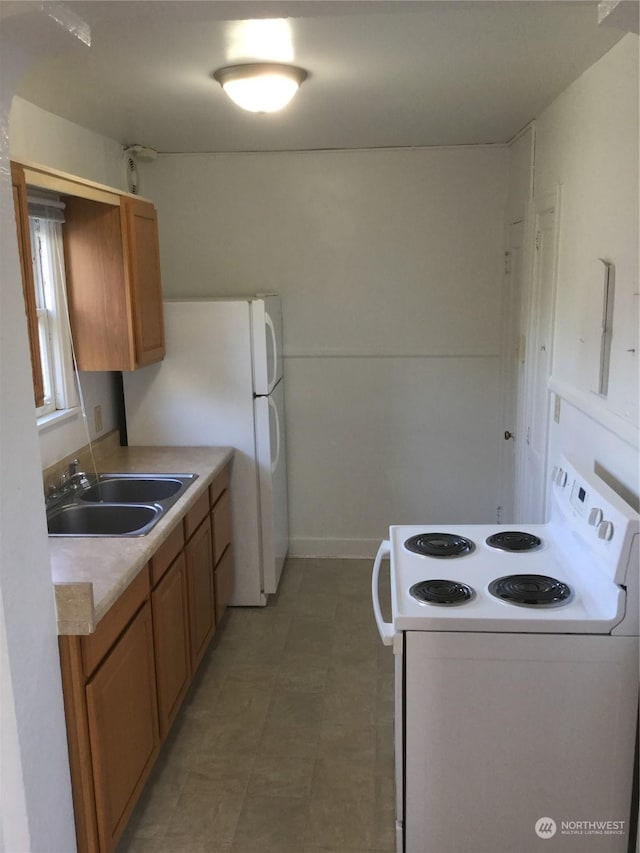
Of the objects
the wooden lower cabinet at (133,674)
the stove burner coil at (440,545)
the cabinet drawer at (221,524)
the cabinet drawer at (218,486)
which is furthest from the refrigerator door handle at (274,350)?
the stove burner coil at (440,545)

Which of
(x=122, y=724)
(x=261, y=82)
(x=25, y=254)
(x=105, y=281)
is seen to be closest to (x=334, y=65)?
(x=261, y=82)

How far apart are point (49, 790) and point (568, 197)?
8.47 ft

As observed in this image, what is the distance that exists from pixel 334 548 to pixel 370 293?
1553 millimetres

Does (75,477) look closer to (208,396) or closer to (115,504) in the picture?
(115,504)

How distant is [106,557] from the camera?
224 centimetres

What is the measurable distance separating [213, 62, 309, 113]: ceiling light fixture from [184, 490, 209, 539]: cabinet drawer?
154cm

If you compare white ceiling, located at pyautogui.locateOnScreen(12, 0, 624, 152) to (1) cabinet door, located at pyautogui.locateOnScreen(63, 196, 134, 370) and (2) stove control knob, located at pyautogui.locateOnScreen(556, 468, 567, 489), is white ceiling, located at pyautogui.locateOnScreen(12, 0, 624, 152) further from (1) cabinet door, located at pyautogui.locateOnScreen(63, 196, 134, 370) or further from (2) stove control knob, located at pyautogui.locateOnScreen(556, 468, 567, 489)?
(2) stove control knob, located at pyautogui.locateOnScreen(556, 468, 567, 489)

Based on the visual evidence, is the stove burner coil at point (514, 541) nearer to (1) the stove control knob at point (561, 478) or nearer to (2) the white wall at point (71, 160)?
(1) the stove control knob at point (561, 478)

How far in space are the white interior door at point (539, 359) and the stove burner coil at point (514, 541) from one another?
2.69 feet

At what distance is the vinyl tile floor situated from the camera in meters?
2.31

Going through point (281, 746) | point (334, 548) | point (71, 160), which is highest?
point (71, 160)

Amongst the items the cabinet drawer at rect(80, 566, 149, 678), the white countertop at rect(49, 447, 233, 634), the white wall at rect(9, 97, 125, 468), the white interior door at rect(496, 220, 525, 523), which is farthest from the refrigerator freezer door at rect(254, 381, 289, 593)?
the cabinet drawer at rect(80, 566, 149, 678)

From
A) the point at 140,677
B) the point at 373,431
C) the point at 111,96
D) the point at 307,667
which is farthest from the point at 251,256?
the point at 140,677

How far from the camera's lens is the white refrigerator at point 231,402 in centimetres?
363
